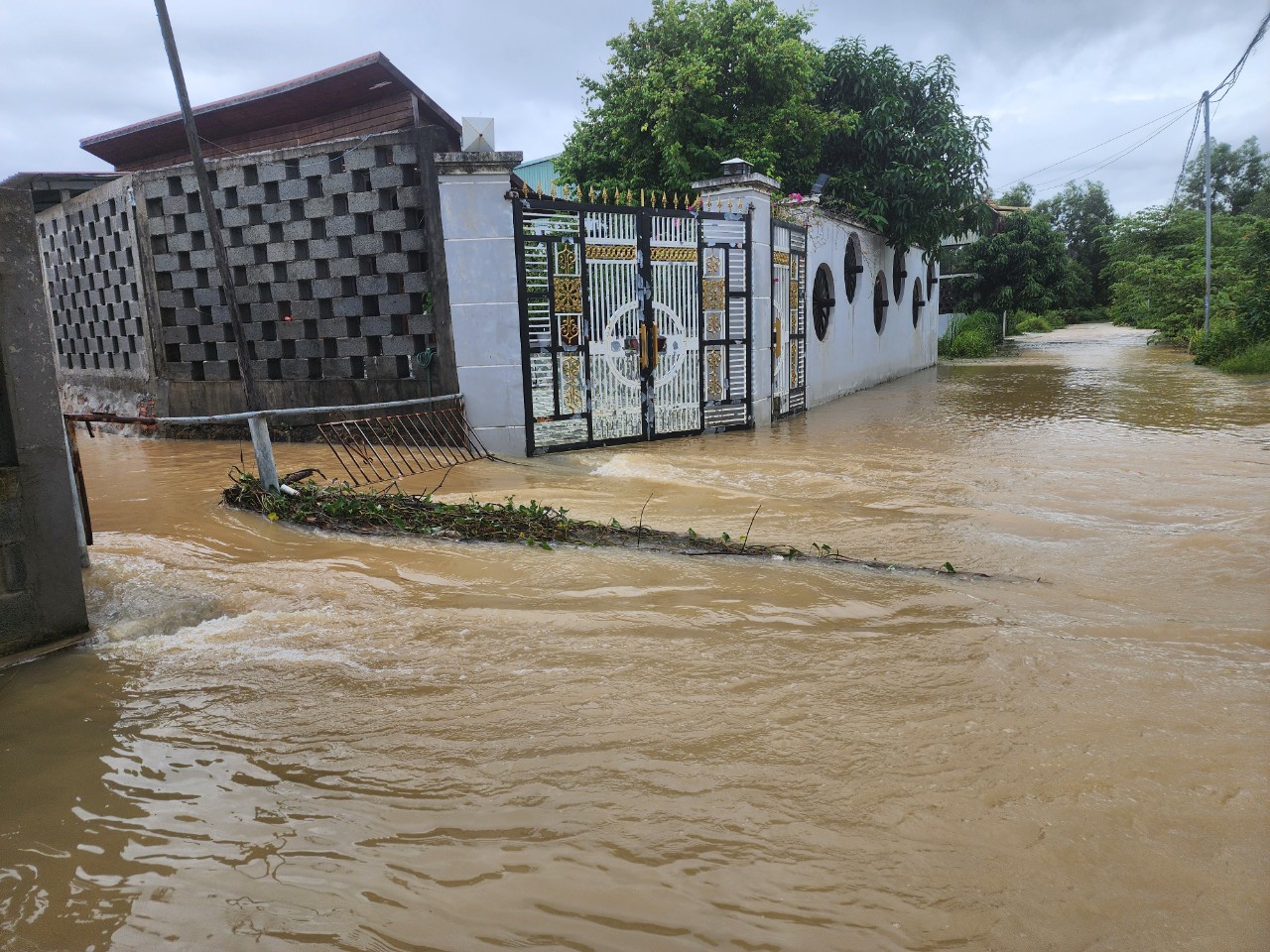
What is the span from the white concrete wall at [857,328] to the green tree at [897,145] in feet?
2.76

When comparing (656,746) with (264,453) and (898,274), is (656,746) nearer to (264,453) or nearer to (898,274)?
(264,453)

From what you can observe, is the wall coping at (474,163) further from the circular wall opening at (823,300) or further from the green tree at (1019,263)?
the green tree at (1019,263)

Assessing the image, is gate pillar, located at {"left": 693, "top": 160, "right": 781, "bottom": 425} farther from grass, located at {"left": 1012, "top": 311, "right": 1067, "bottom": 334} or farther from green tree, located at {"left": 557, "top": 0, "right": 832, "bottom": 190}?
grass, located at {"left": 1012, "top": 311, "right": 1067, "bottom": 334}

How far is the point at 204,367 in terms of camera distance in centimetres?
1038

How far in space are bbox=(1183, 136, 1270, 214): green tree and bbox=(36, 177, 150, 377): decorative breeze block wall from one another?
48423 millimetres

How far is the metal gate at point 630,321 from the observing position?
28.5 feet

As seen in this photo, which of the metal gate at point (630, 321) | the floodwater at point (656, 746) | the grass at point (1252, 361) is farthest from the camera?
the grass at point (1252, 361)

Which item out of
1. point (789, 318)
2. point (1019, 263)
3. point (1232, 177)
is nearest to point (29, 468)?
point (789, 318)

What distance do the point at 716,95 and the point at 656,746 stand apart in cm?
1450

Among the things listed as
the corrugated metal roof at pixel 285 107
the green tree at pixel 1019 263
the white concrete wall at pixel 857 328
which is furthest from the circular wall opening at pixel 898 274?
the green tree at pixel 1019 263

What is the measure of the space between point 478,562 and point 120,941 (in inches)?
119

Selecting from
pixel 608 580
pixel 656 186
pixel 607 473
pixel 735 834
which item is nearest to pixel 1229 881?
pixel 735 834

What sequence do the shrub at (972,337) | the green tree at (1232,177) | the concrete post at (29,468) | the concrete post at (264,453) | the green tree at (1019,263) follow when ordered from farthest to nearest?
1. the green tree at (1232,177)
2. the green tree at (1019,263)
3. the shrub at (972,337)
4. the concrete post at (264,453)
5. the concrete post at (29,468)

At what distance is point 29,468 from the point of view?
150 inches
